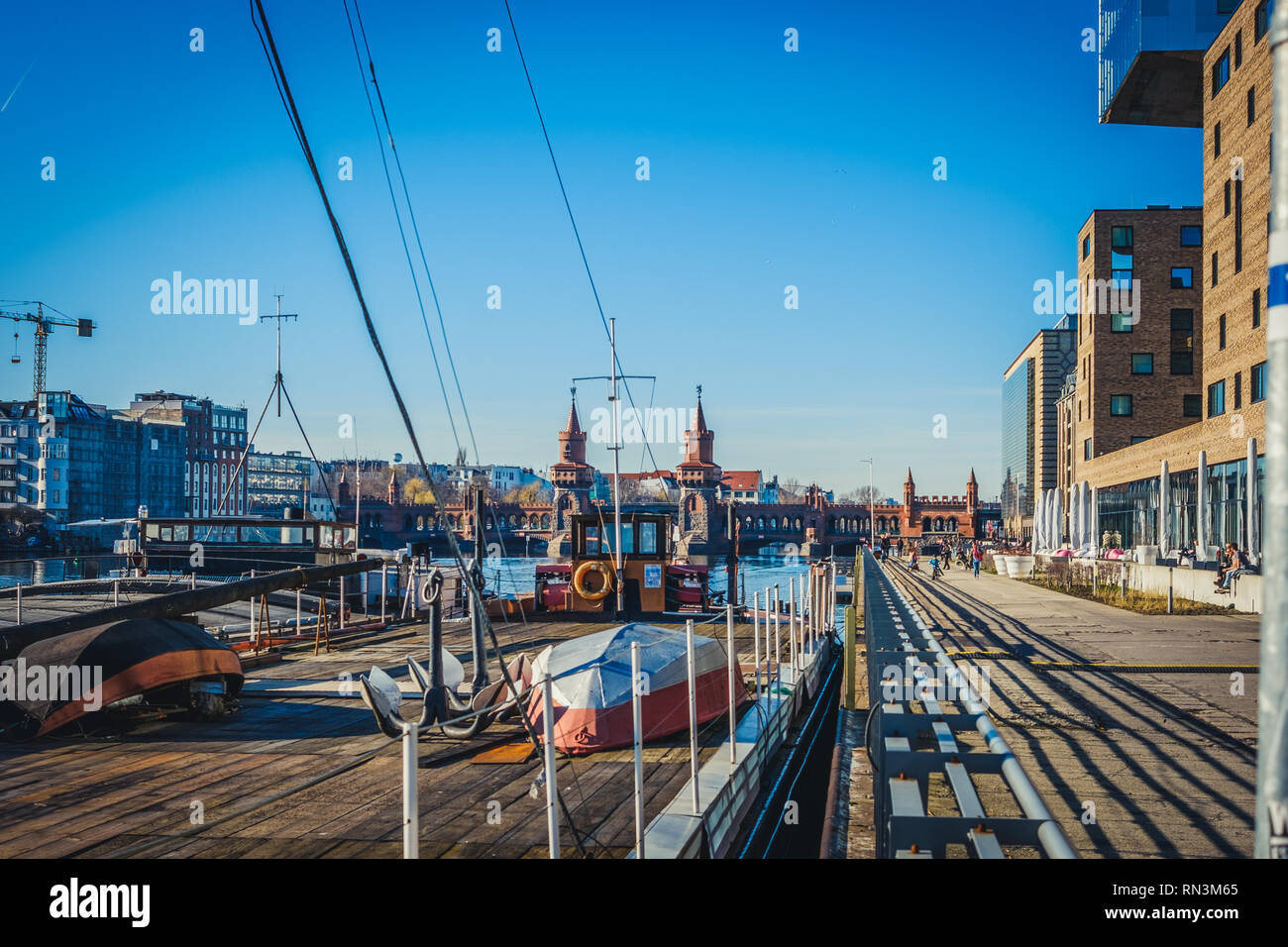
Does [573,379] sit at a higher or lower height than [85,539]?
higher

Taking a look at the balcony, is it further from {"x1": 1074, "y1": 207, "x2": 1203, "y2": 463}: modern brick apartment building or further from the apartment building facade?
{"x1": 1074, "y1": 207, "x2": 1203, "y2": 463}: modern brick apartment building

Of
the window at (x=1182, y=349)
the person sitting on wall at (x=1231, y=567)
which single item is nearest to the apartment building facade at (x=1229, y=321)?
the person sitting on wall at (x=1231, y=567)

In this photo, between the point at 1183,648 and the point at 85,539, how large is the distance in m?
97.3

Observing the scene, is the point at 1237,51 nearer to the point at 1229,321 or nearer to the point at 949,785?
the point at 1229,321

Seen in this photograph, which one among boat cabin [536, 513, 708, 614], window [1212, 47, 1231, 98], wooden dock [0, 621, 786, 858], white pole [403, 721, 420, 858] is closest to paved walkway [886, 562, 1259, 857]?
wooden dock [0, 621, 786, 858]

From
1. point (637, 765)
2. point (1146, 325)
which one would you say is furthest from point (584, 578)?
point (1146, 325)

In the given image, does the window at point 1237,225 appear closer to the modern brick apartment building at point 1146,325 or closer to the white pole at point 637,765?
the modern brick apartment building at point 1146,325

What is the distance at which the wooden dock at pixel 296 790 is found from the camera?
6.31 m

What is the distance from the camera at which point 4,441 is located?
10550 cm

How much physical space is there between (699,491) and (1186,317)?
9581cm

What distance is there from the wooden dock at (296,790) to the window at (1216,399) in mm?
32832
